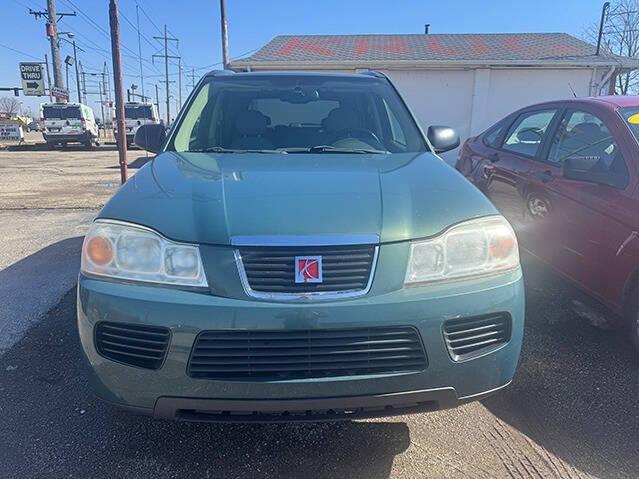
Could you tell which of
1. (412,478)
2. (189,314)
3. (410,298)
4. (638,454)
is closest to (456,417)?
(412,478)

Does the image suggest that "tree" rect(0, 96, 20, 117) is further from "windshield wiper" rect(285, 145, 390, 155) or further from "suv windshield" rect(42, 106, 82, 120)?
"windshield wiper" rect(285, 145, 390, 155)

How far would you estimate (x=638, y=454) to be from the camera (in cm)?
217

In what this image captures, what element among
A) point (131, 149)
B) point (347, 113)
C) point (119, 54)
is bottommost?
point (131, 149)

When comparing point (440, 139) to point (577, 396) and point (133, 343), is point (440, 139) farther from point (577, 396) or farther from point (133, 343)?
point (133, 343)

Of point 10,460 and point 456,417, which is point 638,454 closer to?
point 456,417

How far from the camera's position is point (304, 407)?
5.64ft

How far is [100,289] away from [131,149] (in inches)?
962

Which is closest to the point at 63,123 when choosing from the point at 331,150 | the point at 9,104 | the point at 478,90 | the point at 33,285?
the point at 478,90

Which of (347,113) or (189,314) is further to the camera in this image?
(347,113)

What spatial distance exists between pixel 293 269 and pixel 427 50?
14.2m

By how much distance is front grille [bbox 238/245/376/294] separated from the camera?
1706mm

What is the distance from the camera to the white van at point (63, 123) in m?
23.4

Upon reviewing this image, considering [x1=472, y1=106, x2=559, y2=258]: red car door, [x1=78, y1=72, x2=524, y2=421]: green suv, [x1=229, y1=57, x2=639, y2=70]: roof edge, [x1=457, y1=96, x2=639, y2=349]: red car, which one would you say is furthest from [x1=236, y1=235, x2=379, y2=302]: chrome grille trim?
[x1=229, y1=57, x2=639, y2=70]: roof edge

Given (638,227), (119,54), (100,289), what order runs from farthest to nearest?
(119,54)
(638,227)
(100,289)
